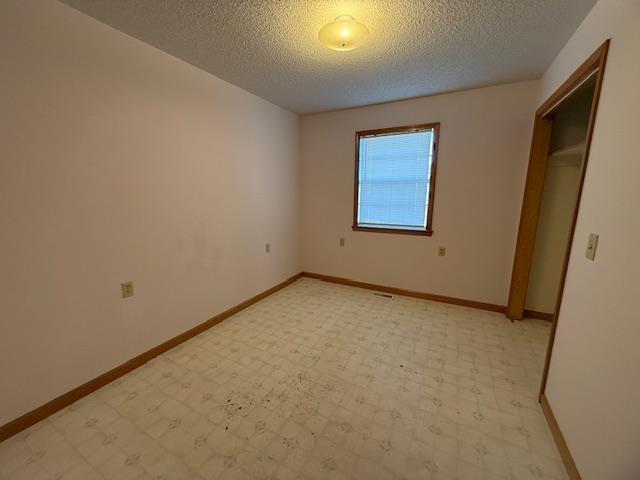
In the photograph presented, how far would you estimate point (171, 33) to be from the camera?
70.4 inches

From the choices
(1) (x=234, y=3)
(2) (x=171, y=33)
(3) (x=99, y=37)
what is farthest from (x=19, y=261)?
(1) (x=234, y=3)

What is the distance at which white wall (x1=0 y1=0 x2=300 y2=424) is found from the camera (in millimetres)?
Result: 1412

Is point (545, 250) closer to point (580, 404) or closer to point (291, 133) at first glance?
point (580, 404)

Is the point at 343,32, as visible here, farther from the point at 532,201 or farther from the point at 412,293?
the point at 412,293

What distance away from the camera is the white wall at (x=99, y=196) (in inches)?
55.6

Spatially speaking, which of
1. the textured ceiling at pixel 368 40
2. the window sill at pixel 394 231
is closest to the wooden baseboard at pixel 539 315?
the window sill at pixel 394 231

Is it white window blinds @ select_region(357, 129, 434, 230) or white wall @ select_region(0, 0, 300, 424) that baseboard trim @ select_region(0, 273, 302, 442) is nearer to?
white wall @ select_region(0, 0, 300, 424)

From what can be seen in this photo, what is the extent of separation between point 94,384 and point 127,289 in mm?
644

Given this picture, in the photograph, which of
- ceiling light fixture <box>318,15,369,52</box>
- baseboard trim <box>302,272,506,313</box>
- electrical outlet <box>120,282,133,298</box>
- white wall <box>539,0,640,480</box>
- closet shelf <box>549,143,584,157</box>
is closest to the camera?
white wall <box>539,0,640,480</box>

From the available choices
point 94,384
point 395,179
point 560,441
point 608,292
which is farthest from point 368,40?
point 94,384

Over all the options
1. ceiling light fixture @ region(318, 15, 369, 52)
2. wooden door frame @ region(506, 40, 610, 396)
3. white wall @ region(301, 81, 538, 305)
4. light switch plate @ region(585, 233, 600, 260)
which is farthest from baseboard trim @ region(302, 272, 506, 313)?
ceiling light fixture @ region(318, 15, 369, 52)

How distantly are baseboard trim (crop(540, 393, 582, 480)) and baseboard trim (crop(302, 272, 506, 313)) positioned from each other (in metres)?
1.43

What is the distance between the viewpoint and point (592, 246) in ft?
4.18

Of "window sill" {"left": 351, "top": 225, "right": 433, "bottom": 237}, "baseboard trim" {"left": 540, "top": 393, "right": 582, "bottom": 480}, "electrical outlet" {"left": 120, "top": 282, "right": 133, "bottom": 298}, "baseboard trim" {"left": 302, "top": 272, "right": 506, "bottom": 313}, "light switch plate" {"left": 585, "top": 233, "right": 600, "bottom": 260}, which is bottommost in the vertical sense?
"baseboard trim" {"left": 540, "top": 393, "right": 582, "bottom": 480}
